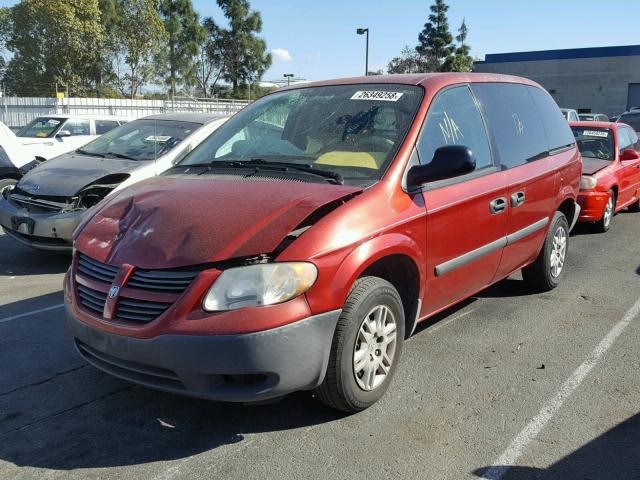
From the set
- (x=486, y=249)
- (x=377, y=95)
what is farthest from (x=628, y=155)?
(x=377, y=95)

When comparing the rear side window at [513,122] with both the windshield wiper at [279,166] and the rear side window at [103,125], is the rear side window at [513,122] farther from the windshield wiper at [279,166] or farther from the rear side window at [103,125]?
the rear side window at [103,125]

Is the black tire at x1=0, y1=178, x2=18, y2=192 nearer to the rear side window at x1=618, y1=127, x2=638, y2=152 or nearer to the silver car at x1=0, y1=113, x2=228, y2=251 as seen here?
the silver car at x1=0, y1=113, x2=228, y2=251

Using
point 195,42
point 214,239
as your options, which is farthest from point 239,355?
point 195,42

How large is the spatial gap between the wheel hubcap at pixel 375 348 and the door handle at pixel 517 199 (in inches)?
67.2

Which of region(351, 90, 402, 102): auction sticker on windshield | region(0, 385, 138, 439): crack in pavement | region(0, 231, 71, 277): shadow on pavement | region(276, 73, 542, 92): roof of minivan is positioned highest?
region(276, 73, 542, 92): roof of minivan

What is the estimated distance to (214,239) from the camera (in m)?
2.99

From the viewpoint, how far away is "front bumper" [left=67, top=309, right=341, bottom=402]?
280cm

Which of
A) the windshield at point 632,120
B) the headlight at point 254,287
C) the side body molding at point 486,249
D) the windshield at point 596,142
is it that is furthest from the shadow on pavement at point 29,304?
the windshield at point 632,120

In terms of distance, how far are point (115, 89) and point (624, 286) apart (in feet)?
174

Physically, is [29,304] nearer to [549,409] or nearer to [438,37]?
[549,409]

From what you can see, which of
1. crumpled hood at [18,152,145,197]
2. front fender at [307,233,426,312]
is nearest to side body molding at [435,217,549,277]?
front fender at [307,233,426,312]

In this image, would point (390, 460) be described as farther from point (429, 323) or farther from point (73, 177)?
point (73, 177)

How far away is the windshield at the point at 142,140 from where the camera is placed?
300 inches

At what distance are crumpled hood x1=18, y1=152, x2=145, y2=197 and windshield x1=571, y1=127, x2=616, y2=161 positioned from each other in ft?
22.6
